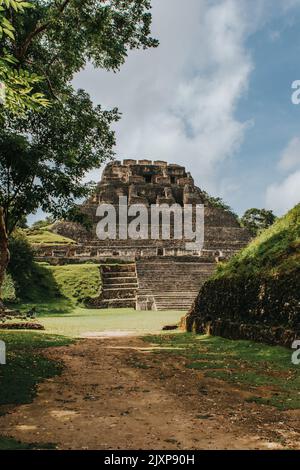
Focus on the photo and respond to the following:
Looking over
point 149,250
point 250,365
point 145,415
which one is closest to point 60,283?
point 149,250

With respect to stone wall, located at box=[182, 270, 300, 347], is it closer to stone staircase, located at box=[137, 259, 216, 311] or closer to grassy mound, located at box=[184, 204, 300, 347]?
grassy mound, located at box=[184, 204, 300, 347]

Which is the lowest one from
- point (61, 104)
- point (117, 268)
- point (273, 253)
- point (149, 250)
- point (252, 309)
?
point (252, 309)

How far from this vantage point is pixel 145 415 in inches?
217

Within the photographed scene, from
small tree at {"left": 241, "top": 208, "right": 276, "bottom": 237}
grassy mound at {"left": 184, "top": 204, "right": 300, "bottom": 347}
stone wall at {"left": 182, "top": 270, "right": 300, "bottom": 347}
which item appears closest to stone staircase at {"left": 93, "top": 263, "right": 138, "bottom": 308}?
grassy mound at {"left": 184, "top": 204, "right": 300, "bottom": 347}

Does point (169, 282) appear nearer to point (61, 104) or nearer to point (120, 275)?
point (120, 275)

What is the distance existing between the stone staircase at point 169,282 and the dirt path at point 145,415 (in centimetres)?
1592

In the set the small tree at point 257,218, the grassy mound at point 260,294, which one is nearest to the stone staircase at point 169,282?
the grassy mound at point 260,294

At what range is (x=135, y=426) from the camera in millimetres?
5031

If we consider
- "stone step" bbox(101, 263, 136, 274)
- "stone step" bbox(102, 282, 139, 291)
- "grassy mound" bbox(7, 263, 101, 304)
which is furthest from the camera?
"stone step" bbox(101, 263, 136, 274)

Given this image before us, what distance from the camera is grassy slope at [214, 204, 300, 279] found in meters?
11.1

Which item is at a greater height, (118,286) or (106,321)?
(118,286)

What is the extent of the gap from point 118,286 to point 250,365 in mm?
19258
